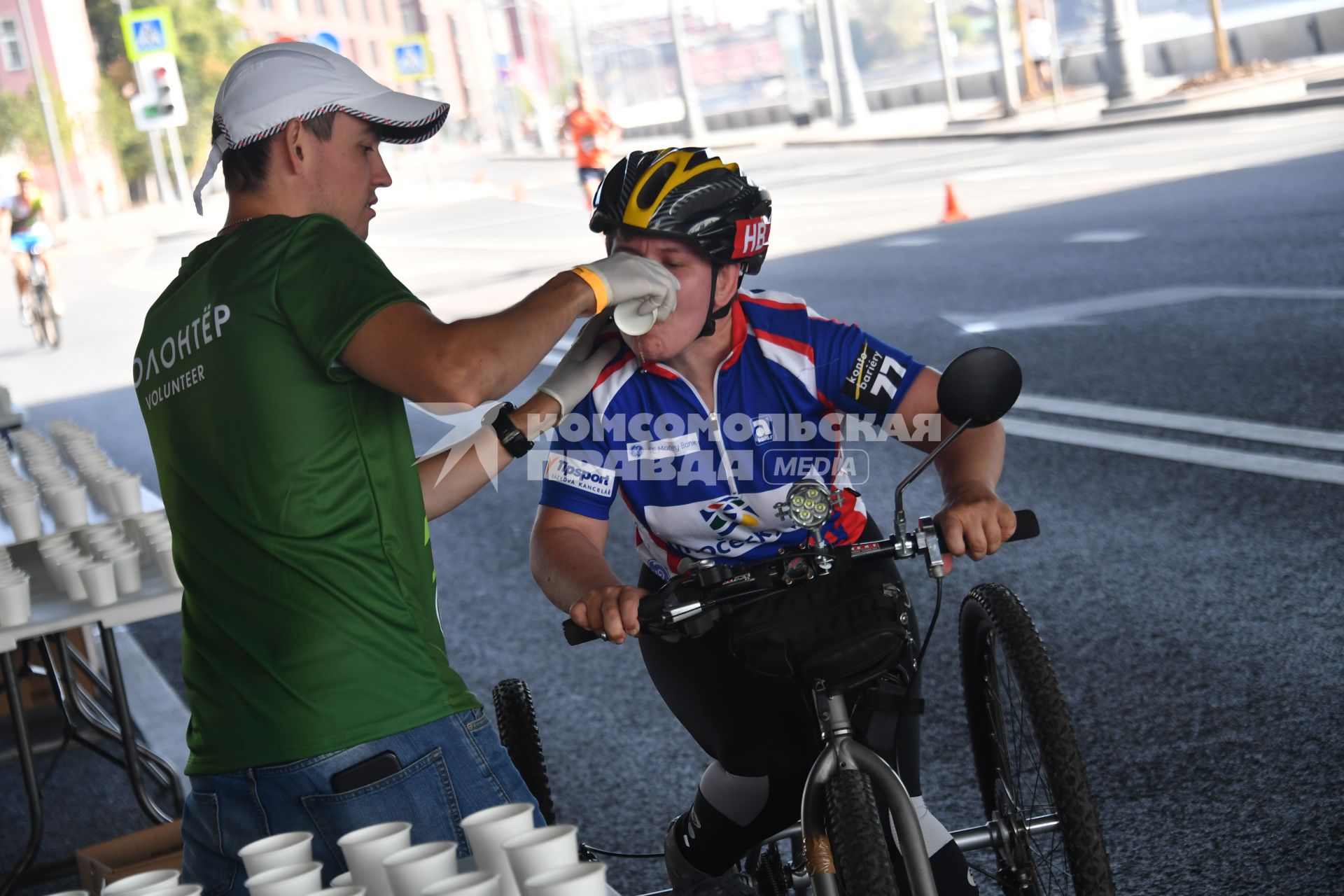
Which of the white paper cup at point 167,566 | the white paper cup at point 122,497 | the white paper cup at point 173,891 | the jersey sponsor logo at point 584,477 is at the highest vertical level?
the jersey sponsor logo at point 584,477

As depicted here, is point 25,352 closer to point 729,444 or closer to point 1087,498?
point 1087,498

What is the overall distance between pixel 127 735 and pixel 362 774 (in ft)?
8.57

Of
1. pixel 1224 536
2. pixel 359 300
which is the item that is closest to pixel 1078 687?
pixel 1224 536

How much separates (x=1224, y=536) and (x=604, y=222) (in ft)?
13.5

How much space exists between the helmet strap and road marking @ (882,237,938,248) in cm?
1468

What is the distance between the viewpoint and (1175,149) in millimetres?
22172

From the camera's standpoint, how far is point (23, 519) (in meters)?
5.05

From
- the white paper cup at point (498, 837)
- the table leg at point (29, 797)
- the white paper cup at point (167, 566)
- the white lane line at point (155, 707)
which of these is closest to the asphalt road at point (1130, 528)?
the white lane line at point (155, 707)

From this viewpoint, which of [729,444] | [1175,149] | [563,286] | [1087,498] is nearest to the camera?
[563,286]

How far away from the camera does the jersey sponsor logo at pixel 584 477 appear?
339cm

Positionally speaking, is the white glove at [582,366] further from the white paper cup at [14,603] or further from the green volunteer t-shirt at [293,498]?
the white paper cup at [14,603]

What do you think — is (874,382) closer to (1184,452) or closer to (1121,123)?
(1184,452)

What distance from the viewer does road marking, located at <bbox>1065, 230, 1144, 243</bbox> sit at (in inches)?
601

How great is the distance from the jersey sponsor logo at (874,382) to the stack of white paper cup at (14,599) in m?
2.49
